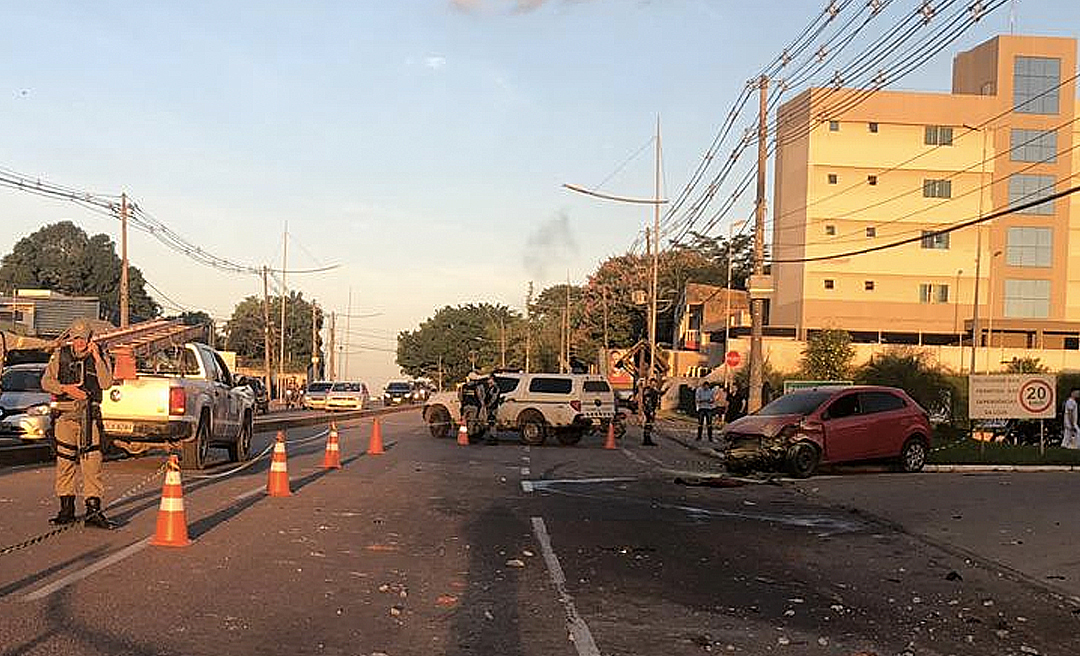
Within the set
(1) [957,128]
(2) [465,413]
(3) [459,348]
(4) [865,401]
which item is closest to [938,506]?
(4) [865,401]

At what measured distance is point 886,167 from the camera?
74812 mm

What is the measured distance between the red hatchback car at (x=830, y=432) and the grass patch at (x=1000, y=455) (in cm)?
150

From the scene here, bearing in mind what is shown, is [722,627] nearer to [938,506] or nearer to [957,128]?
[938,506]

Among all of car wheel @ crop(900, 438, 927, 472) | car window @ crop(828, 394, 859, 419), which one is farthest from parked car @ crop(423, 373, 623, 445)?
car wheel @ crop(900, 438, 927, 472)

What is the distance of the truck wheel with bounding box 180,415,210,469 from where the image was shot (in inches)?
728

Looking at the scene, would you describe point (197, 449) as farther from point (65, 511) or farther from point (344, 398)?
point (344, 398)

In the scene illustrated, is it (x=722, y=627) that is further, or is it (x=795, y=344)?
(x=795, y=344)

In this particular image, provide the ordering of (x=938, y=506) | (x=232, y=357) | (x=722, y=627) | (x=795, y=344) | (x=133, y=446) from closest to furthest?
(x=722, y=627)
(x=938, y=506)
(x=133, y=446)
(x=795, y=344)
(x=232, y=357)

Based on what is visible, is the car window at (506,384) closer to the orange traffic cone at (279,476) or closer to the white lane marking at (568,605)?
the orange traffic cone at (279,476)

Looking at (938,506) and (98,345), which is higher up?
(98,345)

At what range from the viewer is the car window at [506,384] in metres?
31.6

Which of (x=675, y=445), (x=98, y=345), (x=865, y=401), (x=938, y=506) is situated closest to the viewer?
(x=98, y=345)

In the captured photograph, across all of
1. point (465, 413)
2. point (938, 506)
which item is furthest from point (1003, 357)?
point (938, 506)

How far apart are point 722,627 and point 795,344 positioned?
193 ft
